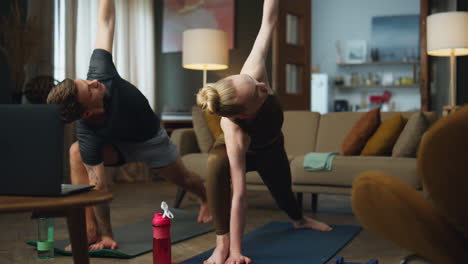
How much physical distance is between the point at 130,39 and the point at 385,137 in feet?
12.0

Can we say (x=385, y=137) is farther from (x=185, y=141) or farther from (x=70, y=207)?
(x=70, y=207)

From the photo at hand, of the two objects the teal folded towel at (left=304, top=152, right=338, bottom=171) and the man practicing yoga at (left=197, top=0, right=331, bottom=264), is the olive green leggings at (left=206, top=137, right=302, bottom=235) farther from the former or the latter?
the teal folded towel at (left=304, top=152, right=338, bottom=171)

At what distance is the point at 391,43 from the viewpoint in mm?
8961

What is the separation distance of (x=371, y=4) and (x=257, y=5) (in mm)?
3864

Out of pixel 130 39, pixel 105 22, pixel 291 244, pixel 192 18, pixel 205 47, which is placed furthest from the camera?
pixel 192 18

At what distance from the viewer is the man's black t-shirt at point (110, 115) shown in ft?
8.07

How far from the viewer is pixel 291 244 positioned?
2697 mm

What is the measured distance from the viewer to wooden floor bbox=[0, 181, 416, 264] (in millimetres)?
2514

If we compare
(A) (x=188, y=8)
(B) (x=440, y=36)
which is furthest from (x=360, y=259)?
(A) (x=188, y=8)

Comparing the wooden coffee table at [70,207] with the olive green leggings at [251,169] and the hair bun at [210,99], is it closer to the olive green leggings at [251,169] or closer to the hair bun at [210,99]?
the hair bun at [210,99]

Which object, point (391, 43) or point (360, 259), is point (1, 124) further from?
point (391, 43)

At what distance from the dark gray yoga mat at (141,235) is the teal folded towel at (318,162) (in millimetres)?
845

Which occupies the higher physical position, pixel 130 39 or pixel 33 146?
pixel 130 39

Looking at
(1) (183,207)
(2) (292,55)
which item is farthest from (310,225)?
(2) (292,55)
